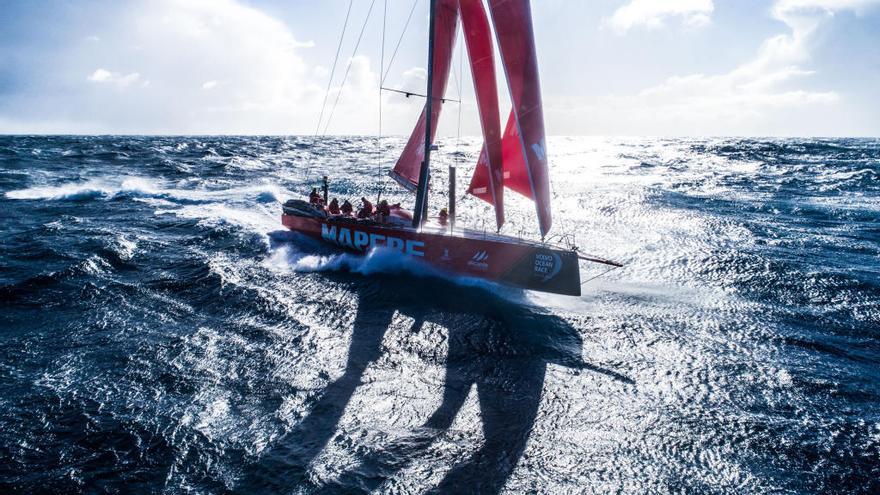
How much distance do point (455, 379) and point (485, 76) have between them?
8.17m

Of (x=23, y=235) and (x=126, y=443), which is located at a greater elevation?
(x=23, y=235)

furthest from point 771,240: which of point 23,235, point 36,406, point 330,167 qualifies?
point 330,167

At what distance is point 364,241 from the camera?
50.6 ft

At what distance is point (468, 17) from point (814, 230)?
19.3 meters

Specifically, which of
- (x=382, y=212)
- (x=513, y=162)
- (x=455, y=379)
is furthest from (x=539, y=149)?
(x=455, y=379)

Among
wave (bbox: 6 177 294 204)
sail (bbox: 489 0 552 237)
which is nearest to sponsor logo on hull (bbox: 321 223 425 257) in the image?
sail (bbox: 489 0 552 237)

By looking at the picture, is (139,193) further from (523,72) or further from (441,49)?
(523,72)

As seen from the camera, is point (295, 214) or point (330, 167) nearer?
point (295, 214)

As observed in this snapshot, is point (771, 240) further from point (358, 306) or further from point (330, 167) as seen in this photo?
point (330, 167)

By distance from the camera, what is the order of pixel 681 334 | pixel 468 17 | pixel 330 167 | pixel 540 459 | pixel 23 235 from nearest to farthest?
pixel 540 459
pixel 681 334
pixel 468 17
pixel 23 235
pixel 330 167

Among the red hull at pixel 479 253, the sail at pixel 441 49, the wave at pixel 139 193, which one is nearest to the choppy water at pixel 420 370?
the red hull at pixel 479 253

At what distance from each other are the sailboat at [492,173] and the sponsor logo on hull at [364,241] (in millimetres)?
33

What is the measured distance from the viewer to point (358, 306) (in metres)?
12.3

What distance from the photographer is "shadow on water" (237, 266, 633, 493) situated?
630cm
